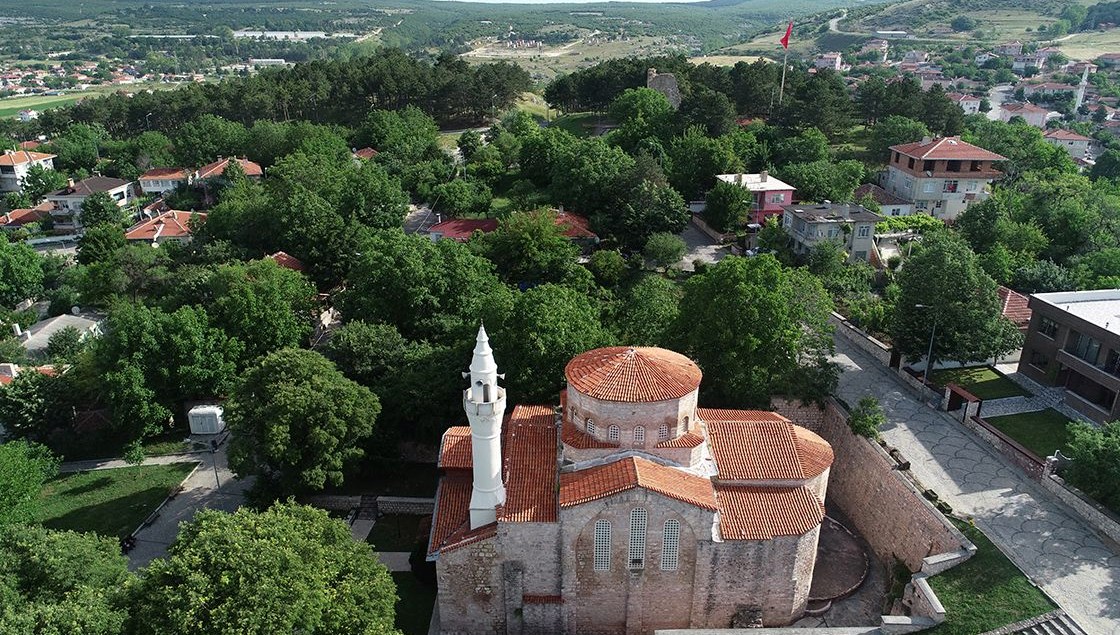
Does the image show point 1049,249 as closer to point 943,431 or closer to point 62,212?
point 943,431

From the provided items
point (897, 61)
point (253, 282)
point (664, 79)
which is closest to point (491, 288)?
point (253, 282)

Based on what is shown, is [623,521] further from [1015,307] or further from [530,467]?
[1015,307]

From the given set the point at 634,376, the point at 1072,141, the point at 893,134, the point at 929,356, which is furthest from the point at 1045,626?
the point at 1072,141

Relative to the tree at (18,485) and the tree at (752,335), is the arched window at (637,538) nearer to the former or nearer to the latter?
the tree at (752,335)

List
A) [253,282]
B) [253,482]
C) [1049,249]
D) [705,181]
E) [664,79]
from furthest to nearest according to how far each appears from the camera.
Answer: [664,79], [705,181], [1049,249], [253,282], [253,482]

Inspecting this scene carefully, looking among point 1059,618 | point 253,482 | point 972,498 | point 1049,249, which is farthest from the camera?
point 1049,249

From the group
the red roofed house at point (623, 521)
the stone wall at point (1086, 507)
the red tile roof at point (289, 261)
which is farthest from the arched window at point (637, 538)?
the red tile roof at point (289, 261)
